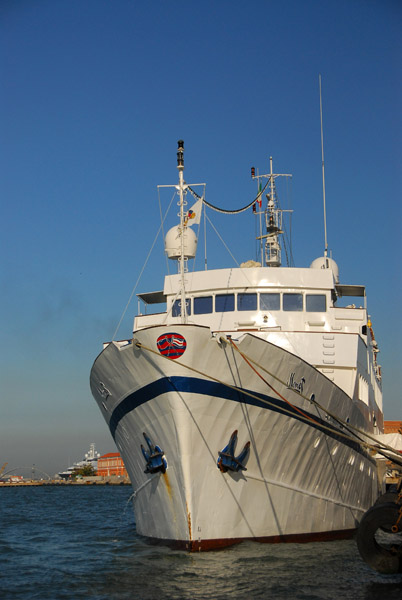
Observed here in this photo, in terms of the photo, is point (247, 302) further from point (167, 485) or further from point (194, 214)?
point (167, 485)

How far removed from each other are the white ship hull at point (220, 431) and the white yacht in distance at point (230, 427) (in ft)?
0.08

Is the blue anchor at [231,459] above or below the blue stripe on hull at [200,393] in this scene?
below

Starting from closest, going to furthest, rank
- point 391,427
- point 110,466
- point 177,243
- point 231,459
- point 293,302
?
1. point 231,459
2. point 293,302
3. point 177,243
4. point 391,427
5. point 110,466

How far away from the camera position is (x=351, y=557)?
15.5 metres

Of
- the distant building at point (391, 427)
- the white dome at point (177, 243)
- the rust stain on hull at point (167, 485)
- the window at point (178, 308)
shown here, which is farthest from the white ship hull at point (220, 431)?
the distant building at point (391, 427)

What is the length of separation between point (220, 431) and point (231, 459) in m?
0.65

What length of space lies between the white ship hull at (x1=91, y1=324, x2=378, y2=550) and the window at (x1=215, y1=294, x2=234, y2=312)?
447 cm

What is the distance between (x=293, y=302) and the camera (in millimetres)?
19984

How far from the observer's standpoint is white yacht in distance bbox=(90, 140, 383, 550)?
14547mm

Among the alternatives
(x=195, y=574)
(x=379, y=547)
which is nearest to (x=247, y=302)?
(x=379, y=547)

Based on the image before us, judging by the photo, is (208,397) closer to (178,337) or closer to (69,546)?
(178,337)

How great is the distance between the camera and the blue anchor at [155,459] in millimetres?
15125

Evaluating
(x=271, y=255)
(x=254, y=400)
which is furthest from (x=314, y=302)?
(x=254, y=400)

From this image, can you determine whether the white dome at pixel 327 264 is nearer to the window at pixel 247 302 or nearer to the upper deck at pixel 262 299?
the upper deck at pixel 262 299
